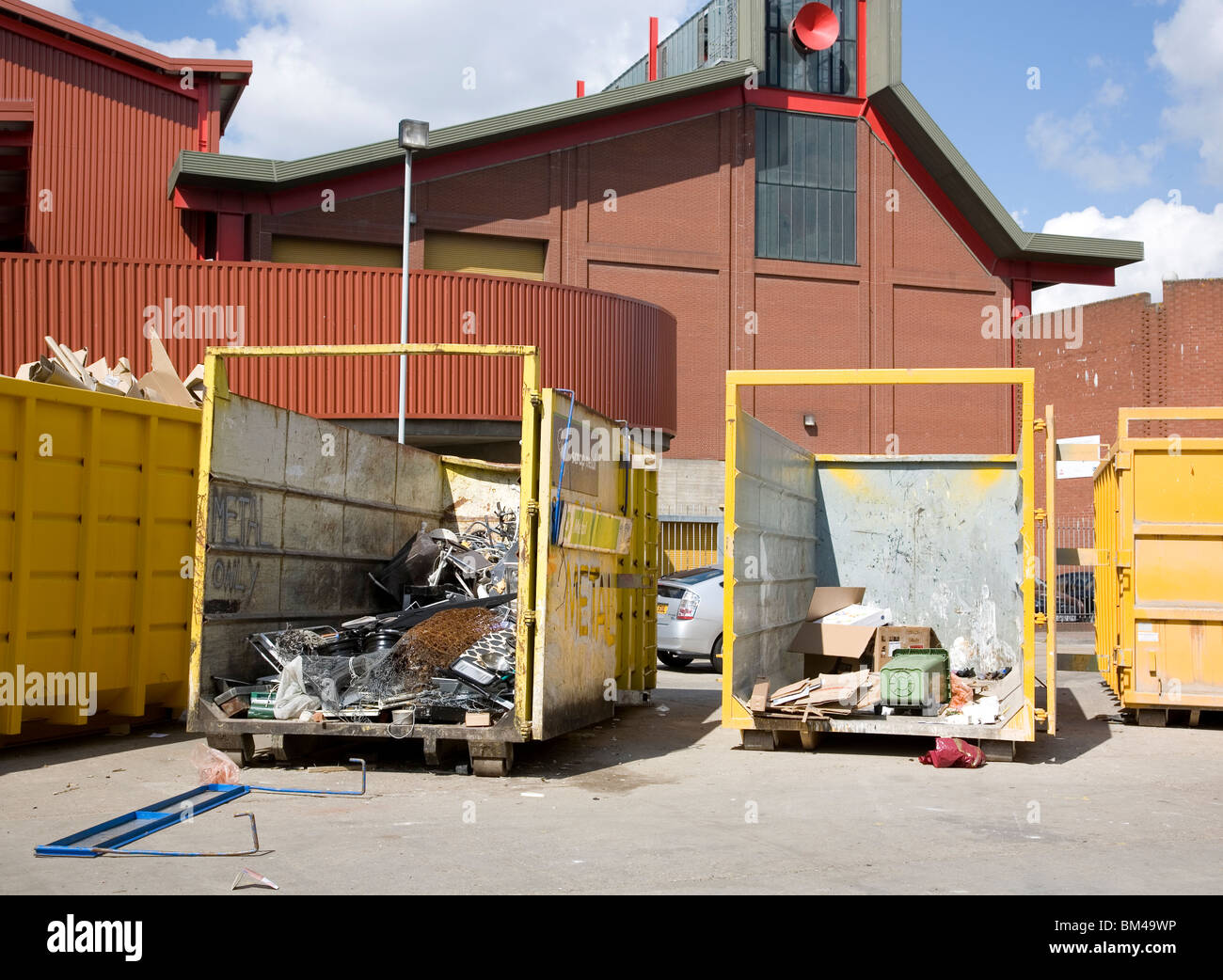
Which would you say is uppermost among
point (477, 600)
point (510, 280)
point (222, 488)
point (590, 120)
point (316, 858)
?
point (590, 120)

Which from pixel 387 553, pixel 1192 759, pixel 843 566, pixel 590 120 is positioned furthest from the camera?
pixel 590 120

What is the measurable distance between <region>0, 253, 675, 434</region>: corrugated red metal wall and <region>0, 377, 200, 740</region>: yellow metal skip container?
998cm

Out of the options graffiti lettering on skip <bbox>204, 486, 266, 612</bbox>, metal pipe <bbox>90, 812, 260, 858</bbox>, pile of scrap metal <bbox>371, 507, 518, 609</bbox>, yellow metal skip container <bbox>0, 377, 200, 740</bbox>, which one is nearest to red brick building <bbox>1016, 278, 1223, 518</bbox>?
pile of scrap metal <bbox>371, 507, 518, 609</bbox>

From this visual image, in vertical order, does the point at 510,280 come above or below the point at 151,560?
above

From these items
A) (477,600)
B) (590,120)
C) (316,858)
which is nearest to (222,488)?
(477,600)

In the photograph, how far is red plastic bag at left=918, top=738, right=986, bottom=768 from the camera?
29.2 feet

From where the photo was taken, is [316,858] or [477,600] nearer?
[316,858]

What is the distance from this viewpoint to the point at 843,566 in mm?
13391

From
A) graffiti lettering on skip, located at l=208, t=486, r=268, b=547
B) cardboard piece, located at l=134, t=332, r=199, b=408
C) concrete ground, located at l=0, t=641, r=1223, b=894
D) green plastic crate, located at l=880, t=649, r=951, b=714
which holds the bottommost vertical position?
concrete ground, located at l=0, t=641, r=1223, b=894

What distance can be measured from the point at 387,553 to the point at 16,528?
3.55 meters

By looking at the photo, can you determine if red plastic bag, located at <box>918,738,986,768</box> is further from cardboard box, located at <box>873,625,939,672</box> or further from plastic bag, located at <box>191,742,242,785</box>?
plastic bag, located at <box>191,742,242,785</box>

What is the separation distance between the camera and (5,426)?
8266 millimetres
